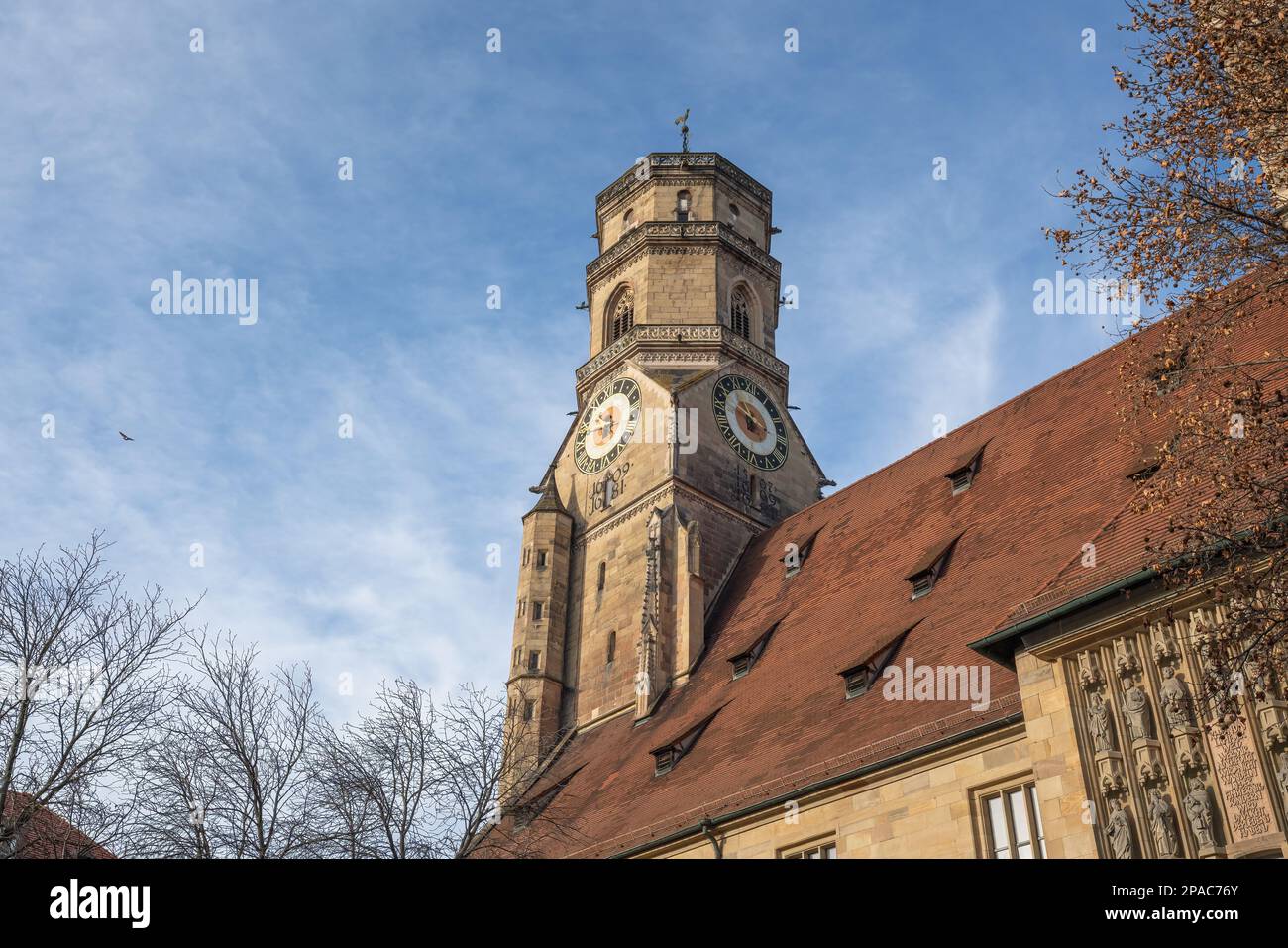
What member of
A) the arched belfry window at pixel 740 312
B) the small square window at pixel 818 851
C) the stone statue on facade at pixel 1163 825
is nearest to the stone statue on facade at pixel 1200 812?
the stone statue on facade at pixel 1163 825

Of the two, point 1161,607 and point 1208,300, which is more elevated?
point 1208,300

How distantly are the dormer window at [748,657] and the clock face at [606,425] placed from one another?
7.85m

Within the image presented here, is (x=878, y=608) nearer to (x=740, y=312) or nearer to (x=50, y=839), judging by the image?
(x=50, y=839)

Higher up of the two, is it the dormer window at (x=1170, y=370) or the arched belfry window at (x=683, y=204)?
the arched belfry window at (x=683, y=204)

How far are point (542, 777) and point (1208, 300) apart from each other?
17.8 meters

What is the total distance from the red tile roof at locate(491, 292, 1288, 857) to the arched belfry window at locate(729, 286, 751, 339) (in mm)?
7429

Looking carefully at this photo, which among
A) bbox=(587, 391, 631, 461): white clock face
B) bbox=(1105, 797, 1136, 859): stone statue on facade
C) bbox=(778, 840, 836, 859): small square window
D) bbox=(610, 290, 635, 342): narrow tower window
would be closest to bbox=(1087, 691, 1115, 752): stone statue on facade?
bbox=(1105, 797, 1136, 859): stone statue on facade

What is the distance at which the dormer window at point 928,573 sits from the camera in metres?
19.5

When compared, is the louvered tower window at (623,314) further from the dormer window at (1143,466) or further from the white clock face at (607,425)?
the dormer window at (1143,466)

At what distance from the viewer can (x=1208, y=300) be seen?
950cm

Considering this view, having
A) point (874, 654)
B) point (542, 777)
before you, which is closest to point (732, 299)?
point (542, 777)

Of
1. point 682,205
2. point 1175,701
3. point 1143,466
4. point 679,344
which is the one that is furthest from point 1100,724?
point 682,205
